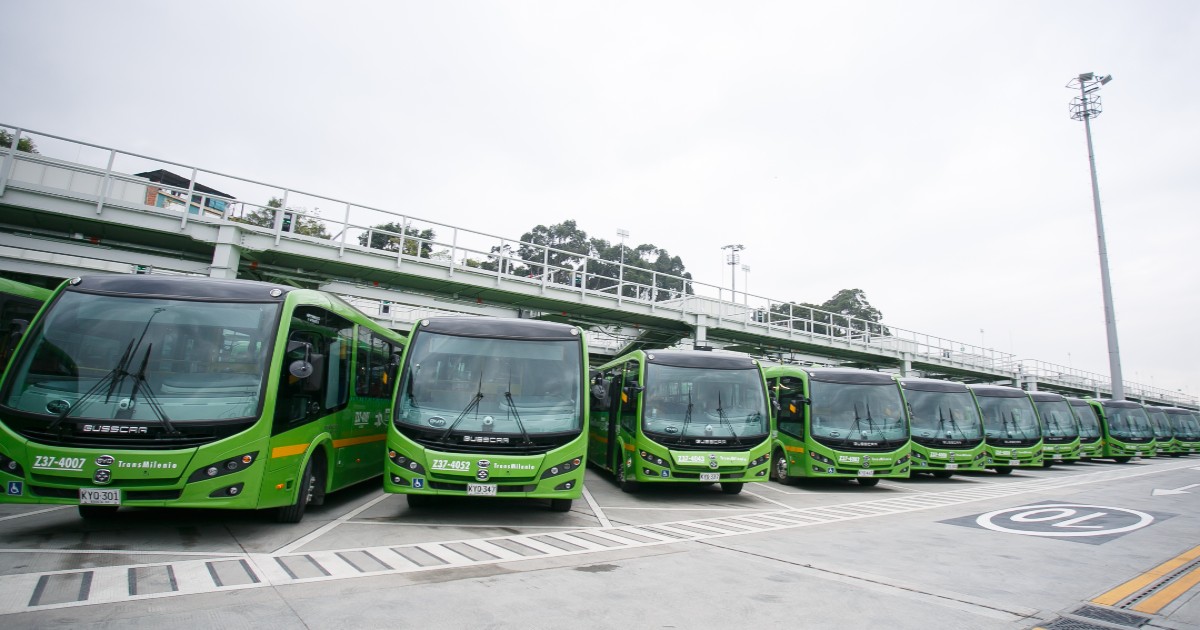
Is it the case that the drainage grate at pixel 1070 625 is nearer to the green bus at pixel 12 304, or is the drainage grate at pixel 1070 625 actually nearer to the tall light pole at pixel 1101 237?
the green bus at pixel 12 304

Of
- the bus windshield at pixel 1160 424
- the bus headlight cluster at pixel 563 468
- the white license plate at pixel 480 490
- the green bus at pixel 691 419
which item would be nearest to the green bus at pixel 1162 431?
the bus windshield at pixel 1160 424

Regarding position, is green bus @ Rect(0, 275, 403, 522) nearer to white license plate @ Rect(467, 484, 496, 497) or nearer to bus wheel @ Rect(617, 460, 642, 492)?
white license plate @ Rect(467, 484, 496, 497)

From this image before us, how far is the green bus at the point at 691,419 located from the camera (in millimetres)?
10492

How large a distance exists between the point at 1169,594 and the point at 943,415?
11.2 metres

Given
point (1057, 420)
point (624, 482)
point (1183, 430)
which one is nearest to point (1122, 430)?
A: point (1057, 420)

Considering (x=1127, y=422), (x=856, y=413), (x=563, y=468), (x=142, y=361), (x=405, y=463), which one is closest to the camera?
(x=142, y=361)

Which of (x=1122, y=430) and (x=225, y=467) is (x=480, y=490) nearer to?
(x=225, y=467)

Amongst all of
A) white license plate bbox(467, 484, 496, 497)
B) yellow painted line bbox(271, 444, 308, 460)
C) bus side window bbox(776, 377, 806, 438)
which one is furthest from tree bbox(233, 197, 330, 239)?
bus side window bbox(776, 377, 806, 438)

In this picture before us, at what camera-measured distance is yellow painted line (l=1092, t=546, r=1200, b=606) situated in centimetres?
505

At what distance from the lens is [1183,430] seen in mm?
30906

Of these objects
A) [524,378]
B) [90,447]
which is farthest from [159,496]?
[524,378]

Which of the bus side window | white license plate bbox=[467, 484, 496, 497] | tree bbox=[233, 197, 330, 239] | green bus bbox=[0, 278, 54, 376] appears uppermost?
tree bbox=[233, 197, 330, 239]

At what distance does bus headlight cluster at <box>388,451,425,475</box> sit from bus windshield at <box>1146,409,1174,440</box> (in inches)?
1314

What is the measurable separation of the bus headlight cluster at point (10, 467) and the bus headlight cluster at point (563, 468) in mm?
5146
